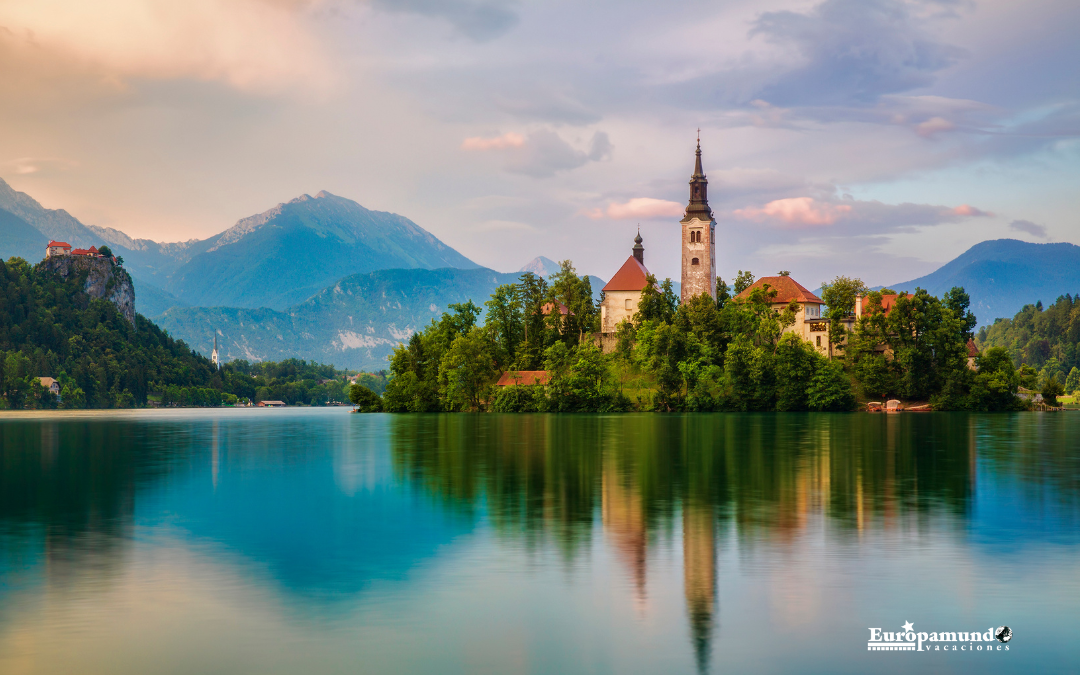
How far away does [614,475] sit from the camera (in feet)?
94.2

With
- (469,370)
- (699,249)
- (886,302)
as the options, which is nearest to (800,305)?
(886,302)

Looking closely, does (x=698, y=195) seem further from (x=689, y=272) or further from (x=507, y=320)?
(x=507, y=320)

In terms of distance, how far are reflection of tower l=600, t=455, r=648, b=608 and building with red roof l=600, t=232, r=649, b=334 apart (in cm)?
8685

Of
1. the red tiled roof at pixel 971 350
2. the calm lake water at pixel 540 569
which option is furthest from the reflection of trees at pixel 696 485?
the red tiled roof at pixel 971 350

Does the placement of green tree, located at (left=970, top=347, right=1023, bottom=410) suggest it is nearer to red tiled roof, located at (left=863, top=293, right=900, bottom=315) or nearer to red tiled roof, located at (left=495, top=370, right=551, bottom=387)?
red tiled roof, located at (left=863, top=293, right=900, bottom=315)

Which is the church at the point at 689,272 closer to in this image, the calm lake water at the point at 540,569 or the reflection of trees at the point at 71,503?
the reflection of trees at the point at 71,503

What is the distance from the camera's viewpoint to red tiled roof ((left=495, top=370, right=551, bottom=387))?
341 ft

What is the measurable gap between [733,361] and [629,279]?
23608mm

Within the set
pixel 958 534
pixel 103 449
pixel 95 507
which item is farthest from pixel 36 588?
pixel 103 449

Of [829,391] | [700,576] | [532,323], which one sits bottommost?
[700,576]

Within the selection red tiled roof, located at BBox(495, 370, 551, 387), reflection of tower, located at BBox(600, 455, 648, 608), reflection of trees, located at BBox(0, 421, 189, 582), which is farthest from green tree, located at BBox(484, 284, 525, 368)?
reflection of tower, located at BBox(600, 455, 648, 608)

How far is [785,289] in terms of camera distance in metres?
107

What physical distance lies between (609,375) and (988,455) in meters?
66.1

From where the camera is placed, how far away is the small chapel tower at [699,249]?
112000 mm
